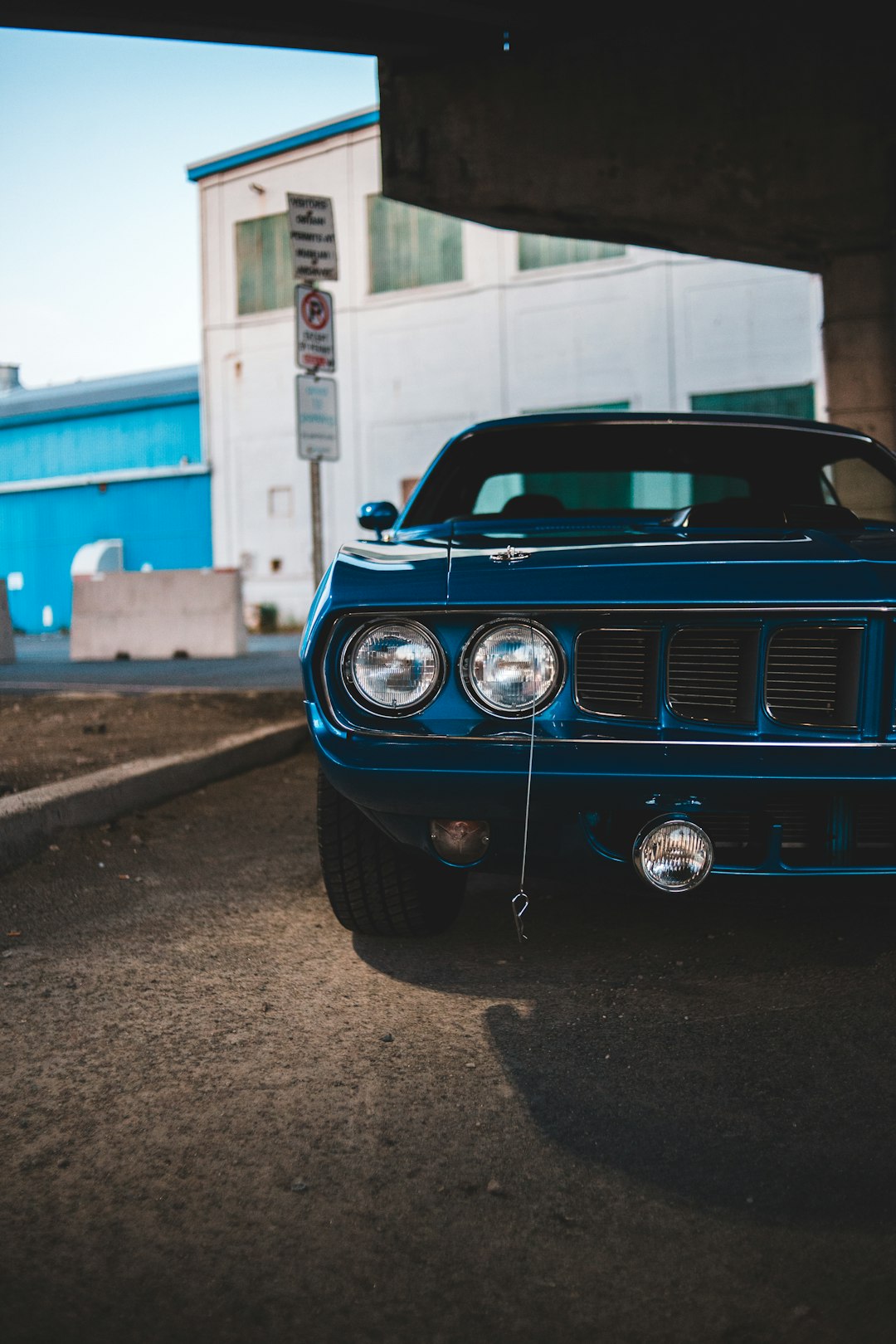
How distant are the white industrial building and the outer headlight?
44.5ft

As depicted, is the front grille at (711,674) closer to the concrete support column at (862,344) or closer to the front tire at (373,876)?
the front tire at (373,876)

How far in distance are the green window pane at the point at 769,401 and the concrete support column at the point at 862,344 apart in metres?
8.06

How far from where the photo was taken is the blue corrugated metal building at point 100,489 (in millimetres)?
21516

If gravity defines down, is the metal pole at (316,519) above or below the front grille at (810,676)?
above

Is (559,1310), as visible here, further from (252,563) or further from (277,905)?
(252,563)

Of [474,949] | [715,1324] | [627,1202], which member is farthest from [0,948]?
[715,1324]

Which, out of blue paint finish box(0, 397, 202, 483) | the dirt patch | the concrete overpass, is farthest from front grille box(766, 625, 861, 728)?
blue paint finish box(0, 397, 202, 483)

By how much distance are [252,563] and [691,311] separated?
832 centimetres

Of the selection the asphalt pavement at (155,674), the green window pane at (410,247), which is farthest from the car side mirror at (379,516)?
the green window pane at (410,247)

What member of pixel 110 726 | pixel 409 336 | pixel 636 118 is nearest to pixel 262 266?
pixel 409 336

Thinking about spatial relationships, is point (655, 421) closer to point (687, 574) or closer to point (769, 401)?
point (687, 574)

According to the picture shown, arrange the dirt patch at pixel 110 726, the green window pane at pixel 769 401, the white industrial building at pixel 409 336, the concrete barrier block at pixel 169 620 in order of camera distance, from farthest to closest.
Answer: the white industrial building at pixel 409 336
the green window pane at pixel 769 401
the concrete barrier block at pixel 169 620
the dirt patch at pixel 110 726

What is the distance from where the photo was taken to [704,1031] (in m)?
2.27

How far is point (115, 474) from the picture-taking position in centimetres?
2216
